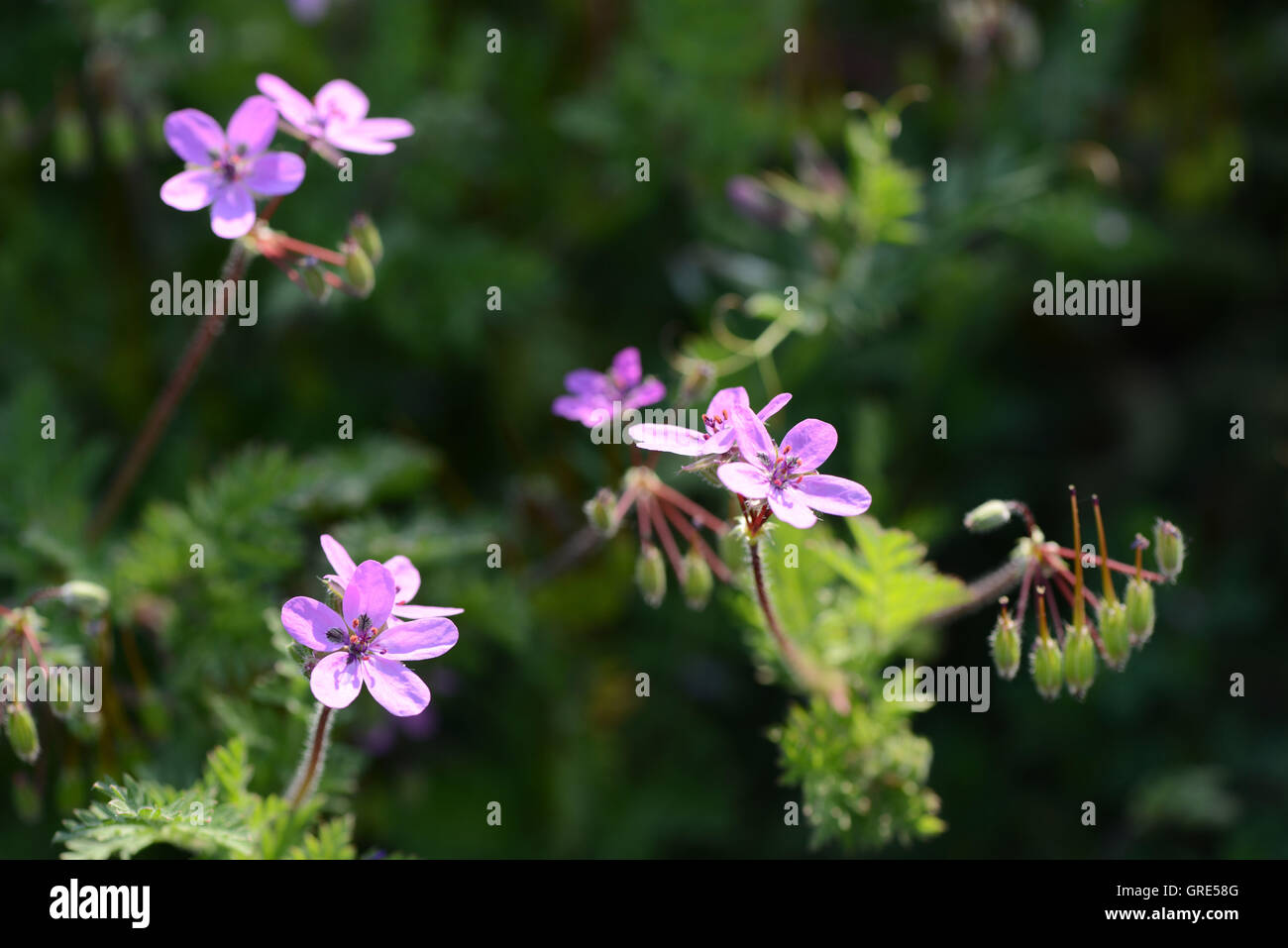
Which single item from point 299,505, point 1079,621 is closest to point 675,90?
point 299,505

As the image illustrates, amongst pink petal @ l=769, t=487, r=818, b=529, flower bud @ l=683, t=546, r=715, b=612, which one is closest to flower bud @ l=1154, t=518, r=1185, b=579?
pink petal @ l=769, t=487, r=818, b=529

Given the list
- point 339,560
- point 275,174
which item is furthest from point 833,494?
point 275,174

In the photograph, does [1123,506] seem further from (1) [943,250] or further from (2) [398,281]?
(2) [398,281]

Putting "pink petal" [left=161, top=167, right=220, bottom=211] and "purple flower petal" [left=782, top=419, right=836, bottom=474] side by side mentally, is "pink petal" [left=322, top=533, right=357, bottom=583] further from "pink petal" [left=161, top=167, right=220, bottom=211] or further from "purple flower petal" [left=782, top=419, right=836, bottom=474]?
"purple flower petal" [left=782, top=419, right=836, bottom=474]

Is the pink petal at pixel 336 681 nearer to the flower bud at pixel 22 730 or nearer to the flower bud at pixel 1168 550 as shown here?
the flower bud at pixel 22 730

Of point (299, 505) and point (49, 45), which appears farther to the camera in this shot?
point (49, 45)
